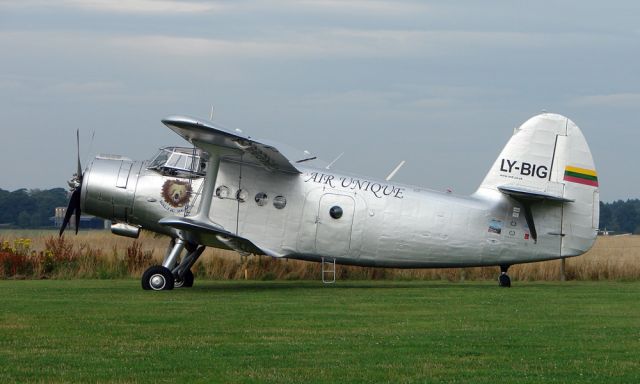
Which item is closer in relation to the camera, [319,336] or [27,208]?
[319,336]

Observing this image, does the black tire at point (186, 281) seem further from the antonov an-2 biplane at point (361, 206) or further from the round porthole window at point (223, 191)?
the round porthole window at point (223, 191)

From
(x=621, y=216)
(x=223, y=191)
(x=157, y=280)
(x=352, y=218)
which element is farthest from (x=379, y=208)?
(x=621, y=216)

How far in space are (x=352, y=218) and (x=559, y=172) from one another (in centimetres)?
396

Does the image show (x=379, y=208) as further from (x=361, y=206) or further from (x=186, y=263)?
(x=186, y=263)

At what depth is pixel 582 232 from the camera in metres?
20.0

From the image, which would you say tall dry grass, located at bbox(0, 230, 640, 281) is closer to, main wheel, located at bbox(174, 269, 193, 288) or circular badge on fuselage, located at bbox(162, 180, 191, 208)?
main wheel, located at bbox(174, 269, 193, 288)

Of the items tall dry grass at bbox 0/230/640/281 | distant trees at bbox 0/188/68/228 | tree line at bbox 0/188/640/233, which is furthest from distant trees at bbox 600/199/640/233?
tall dry grass at bbox 0/230/640/281

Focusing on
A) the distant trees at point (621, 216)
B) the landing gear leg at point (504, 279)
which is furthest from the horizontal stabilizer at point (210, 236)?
the distant trees at point (621, 216)

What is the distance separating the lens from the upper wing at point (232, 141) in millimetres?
17141

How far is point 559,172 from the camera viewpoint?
20.0 meters

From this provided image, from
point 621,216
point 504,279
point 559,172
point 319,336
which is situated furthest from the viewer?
point 621,216

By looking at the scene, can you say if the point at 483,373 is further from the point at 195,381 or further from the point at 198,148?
the point at 198,148

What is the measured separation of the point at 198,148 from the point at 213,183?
0.68 m

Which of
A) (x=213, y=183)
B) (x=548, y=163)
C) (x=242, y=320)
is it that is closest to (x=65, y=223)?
(x=213, y=183)
